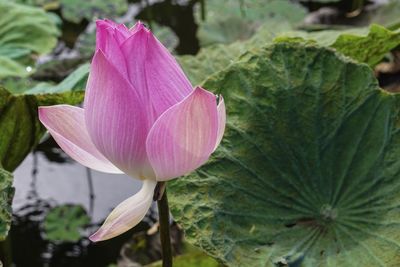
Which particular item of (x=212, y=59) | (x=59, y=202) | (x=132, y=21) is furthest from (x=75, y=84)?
(x=132, y=21)

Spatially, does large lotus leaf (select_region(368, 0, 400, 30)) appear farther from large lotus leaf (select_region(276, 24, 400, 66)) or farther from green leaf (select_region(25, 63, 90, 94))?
green leaf (select_region(25, 63, 90, 94))

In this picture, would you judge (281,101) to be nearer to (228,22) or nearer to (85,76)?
(85,76)

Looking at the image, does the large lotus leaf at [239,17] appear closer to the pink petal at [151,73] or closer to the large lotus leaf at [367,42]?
the large lotus leaf at [367,42]

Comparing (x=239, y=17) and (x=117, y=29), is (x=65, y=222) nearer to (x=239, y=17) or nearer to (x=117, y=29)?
(x=239, y=17)

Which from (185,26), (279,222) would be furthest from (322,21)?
(279,222)

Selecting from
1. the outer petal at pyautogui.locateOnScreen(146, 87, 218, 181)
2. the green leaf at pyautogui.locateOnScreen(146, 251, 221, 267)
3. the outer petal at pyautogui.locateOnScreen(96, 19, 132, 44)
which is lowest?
the green leaf at pyautogui.locateOnScreen(146, 251, 221, 267)

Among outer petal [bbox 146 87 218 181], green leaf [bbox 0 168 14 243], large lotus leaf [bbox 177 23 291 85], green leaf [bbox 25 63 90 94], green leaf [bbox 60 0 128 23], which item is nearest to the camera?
outer petal [bbox 146 87 218 181]

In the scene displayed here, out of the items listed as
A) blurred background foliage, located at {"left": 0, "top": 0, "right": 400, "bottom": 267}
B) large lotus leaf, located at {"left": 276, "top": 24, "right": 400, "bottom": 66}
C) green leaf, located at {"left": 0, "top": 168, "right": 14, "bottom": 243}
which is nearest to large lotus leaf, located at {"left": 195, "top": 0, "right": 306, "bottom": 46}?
blurred background foliage, located at {"left": 0, "top": 0, "right": 400, "bottom": 267}
